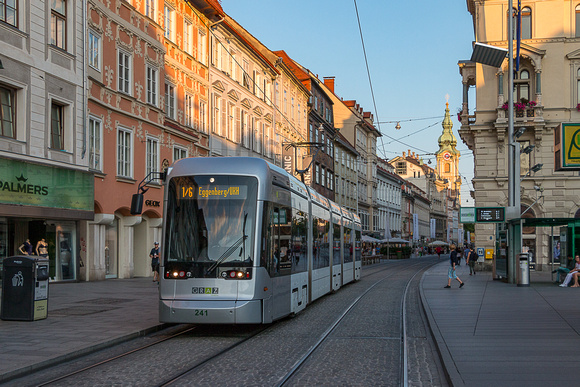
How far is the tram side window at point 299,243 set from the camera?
586 inches

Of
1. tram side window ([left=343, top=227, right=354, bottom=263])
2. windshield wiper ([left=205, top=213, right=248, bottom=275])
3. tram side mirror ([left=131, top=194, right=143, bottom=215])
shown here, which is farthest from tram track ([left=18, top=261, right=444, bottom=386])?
tram side window ([left=343, top=227, right=354, bottom=263])

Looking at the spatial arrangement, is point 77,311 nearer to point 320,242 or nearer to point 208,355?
point 208,355

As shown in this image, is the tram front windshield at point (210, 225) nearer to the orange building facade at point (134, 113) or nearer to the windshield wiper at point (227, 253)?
the windshield wiper at point (227, 253)

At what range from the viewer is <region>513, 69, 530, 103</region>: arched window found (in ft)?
138

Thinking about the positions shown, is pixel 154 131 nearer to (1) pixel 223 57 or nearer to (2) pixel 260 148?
(1) pixel 223 57

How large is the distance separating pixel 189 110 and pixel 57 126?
11.1m

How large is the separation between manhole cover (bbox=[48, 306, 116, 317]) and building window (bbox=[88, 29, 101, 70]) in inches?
478

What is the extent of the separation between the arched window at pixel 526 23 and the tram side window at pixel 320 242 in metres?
27.3

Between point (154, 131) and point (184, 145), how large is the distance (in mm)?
3187

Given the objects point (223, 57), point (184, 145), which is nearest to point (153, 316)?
point (184, 145)

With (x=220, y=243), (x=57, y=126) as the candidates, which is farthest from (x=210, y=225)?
(x=57, y=126)

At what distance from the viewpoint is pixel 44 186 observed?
2197cm

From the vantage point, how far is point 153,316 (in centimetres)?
1469

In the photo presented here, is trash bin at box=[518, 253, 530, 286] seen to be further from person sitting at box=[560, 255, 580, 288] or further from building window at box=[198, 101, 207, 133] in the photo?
building window at box=[198, 101, 207, 133]
